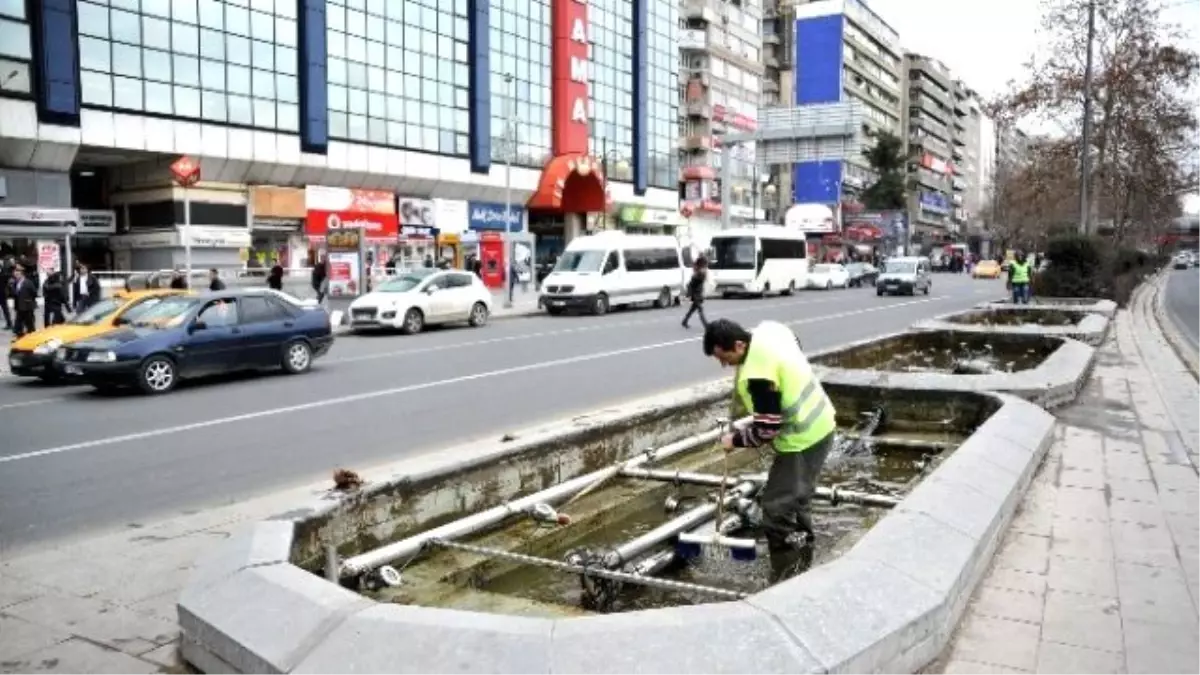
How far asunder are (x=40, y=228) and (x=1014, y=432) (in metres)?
26.4

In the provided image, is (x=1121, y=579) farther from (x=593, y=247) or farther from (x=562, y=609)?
(x=593, y=247)

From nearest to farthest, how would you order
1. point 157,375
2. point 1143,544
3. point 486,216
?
point 1143,544, point 157,375, point 486,216

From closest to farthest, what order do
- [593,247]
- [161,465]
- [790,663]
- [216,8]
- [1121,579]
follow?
[790,663] < [1121,579] < [161,465] < [593,247] < [216,8]

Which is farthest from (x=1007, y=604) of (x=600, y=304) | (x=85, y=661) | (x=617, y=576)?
(x=600, y=304)

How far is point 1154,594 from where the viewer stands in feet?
15.2

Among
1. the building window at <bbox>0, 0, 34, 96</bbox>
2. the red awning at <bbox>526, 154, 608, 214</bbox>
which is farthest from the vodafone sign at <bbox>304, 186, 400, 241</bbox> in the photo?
the building window at <bbox>0, 0, 34, 96</bbox>

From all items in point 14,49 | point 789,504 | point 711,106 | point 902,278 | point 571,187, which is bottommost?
point 789,504

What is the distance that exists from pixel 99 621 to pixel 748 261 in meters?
33.1

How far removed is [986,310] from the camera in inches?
781

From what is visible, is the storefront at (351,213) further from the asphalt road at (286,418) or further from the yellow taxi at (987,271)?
the yellow taxi at (987,271)

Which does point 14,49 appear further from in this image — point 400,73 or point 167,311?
point 167,311

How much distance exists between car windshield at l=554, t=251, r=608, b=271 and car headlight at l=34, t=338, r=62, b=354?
1706 centimetres

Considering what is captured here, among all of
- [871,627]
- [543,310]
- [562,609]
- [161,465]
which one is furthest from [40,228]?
[871,627]

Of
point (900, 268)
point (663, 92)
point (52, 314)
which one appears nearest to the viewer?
point (52, 314)
